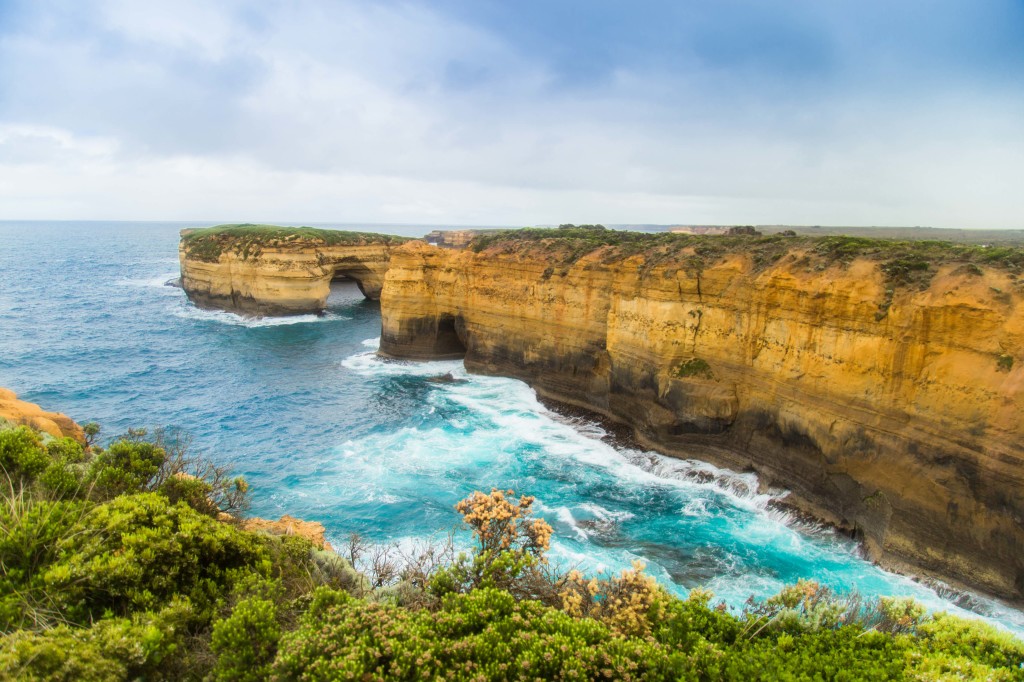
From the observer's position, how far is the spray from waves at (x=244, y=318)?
49.3 metres

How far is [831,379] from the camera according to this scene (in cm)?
1905

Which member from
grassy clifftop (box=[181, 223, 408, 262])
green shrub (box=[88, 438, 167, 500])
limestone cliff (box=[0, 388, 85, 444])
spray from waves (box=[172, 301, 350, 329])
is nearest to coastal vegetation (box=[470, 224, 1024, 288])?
green shrub (box=[88, 438, 167, 500])

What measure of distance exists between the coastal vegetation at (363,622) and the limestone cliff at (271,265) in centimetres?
4315

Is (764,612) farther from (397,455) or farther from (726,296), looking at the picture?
(397,455)

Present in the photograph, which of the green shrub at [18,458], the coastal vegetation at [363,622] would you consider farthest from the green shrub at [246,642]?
the green shrub at [18,458]

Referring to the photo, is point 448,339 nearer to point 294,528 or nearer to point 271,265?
point 271,265

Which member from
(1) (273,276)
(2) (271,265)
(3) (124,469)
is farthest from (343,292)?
(3) (124,469)

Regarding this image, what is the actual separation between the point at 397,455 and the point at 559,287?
1242cm

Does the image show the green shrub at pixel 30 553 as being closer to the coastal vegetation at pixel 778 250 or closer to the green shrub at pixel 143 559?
the green shrub at pixel 143 559

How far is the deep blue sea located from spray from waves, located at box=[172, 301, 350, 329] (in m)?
2.62

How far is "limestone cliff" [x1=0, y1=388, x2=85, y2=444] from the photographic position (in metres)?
18.0

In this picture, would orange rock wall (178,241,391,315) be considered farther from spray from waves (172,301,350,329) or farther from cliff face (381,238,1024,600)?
cliff face (381,238,1024,600)

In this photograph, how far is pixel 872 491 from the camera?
17656mm

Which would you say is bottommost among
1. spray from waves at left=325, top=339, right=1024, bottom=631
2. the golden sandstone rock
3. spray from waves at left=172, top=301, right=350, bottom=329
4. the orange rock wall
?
spray from waves at left=325, top=339, right=1024, bottom=631
